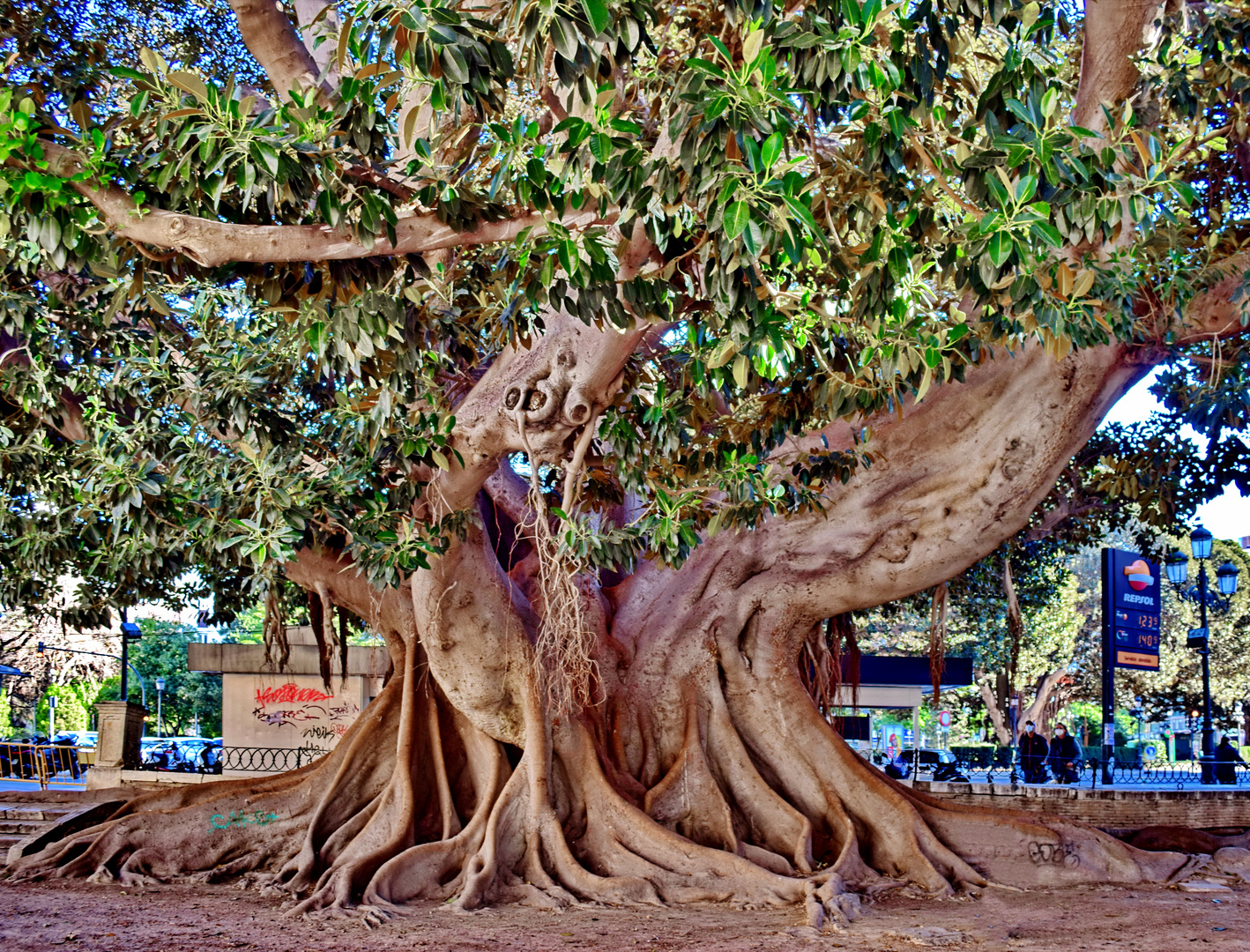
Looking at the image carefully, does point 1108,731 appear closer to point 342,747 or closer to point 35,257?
point 342,747

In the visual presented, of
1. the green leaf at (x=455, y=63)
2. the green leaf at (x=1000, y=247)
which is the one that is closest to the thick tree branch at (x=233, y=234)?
the green leaf at (x=455, y=63)

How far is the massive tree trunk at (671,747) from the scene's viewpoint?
7.96 metres

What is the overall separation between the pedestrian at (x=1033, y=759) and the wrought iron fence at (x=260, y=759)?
10.7 meters

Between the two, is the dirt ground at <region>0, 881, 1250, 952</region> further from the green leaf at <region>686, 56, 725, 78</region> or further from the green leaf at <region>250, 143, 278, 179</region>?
the green leaf at <region>686, 56, 725, 78</region>

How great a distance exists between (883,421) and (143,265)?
216 inches

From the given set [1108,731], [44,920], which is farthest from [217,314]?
[1108,731]

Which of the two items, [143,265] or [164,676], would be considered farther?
[164,676]

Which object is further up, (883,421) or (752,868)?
(883,421)

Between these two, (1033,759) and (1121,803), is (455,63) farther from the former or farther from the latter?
(1033,759)

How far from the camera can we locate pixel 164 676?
37562mm

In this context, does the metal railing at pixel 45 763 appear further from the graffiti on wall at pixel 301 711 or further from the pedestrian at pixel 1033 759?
the pedestrian at pixel 1033 759

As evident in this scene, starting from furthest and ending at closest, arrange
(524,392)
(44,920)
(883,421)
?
(883,421)
(44,920)
(524,392)

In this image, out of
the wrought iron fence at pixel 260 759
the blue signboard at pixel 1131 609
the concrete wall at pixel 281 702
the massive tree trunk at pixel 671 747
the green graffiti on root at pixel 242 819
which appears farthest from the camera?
the blue signboard at pixel 1131 609

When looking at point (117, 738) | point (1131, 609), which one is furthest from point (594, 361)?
point (1131, 609)
